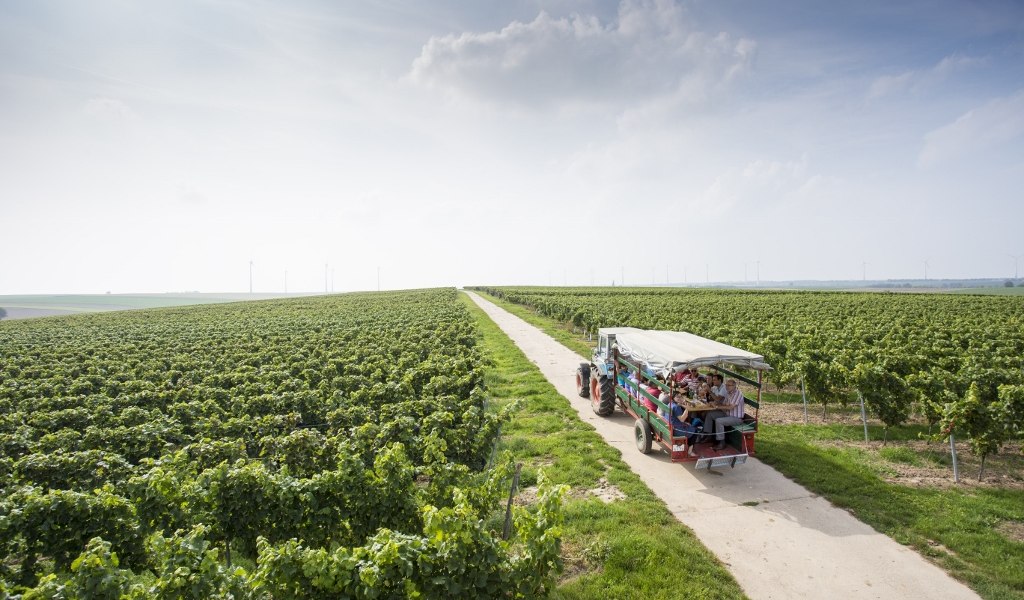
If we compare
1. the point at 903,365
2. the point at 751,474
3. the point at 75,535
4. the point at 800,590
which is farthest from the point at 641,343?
the point at 75,535

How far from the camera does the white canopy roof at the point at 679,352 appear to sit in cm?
1036

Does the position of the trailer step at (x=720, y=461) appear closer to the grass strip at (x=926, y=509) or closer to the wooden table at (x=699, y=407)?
the wooden table at (x=699, y=407)

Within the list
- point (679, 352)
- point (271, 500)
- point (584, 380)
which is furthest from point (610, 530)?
point (584, 380)

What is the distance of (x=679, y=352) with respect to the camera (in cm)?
1119

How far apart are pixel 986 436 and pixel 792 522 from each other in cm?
517

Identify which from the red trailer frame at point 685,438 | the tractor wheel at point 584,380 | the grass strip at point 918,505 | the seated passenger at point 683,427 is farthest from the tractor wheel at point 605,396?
the grass strip at point 918,505

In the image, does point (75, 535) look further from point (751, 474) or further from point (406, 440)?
point (751, 474)

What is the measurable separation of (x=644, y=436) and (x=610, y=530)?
3706mm

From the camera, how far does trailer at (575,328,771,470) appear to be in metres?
10.4

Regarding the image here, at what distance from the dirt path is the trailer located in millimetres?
545

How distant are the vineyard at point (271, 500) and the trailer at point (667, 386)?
3900 mm

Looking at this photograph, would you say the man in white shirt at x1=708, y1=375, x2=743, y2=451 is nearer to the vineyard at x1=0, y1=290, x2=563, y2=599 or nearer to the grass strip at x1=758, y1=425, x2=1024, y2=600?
the grass strip at x1=758, y1=425, x2=1024, y2=600

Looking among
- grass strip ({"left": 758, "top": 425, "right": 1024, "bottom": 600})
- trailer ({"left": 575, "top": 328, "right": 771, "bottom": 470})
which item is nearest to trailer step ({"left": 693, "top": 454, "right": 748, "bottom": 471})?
trailer ({"left": 575, "top": 328, "right": 771, "bottom": 470})

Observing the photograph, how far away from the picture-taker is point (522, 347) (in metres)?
30.2
